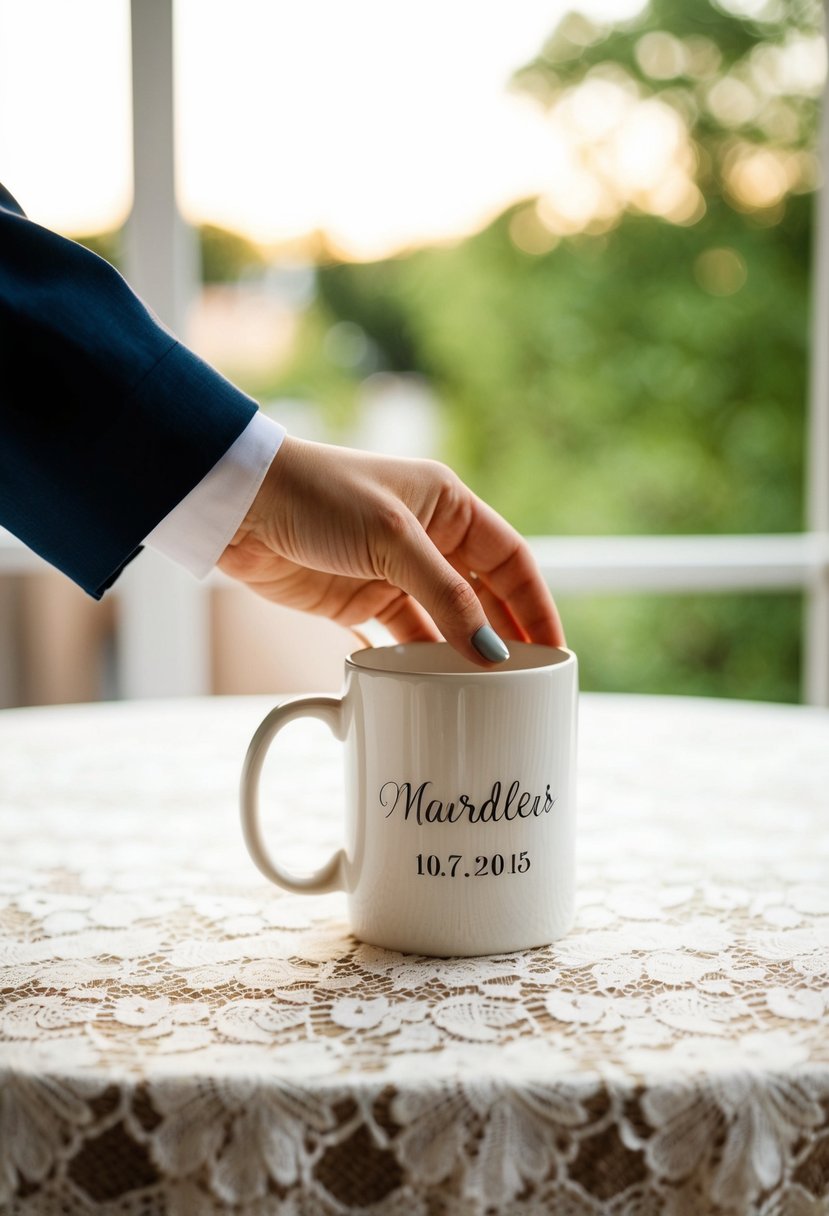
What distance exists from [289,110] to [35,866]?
574cm

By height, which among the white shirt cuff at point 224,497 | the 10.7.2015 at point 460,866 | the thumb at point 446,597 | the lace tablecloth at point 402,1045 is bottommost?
the lace tablecloth at point 402,1045

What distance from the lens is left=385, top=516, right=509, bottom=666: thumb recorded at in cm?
64

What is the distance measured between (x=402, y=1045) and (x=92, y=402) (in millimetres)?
399

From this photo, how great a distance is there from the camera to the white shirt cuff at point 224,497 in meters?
0.69

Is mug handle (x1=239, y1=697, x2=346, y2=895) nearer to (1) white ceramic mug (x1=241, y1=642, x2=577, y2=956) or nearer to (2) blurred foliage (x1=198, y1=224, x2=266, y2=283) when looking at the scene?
(1) white ceramic mug (x1=241, y1=642, x2=577, y2=956)

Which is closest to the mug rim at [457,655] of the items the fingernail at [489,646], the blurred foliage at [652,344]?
the fingernail at [489,646]

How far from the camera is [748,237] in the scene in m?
6.07

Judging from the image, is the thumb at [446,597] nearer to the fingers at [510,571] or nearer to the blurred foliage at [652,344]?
the fingers at [510,571]

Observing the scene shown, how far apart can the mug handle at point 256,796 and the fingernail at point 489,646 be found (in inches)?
3.5

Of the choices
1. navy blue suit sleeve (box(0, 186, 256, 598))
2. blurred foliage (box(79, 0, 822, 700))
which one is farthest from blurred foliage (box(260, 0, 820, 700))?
navy blue suit sleeve (box(0, 186, 256, 598))

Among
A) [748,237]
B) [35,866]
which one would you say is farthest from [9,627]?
[35,866]

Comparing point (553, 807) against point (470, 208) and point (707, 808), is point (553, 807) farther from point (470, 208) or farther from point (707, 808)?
point (470, 208)

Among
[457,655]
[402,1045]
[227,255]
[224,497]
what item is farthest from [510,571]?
[227,255]

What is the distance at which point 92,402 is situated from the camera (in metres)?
0.65
